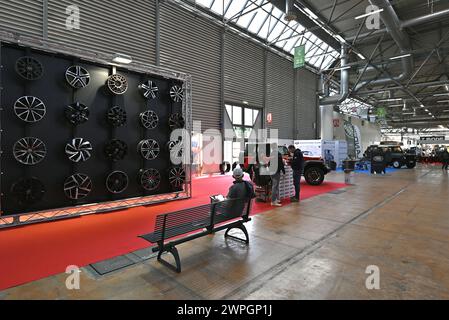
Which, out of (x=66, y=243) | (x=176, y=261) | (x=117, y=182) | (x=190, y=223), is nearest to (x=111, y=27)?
(x=117, y=182)

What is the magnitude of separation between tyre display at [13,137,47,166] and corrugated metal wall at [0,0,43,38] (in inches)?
162

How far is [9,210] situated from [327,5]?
580 inches

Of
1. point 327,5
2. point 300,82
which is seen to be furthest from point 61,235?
point 300,82

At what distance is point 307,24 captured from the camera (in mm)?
13133

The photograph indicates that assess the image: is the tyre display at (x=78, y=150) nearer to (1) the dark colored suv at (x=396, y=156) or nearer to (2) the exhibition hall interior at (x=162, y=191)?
(2) the exhibition hall interior at (x=162, y=191)

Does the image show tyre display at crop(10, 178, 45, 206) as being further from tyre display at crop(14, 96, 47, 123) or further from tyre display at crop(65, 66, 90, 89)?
tyre display at crop(65, 66, 90, 89)

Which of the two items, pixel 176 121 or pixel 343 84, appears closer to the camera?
pixel 176 121

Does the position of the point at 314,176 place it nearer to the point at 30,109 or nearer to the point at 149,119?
the point at 149,119

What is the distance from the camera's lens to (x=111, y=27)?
8.85 m

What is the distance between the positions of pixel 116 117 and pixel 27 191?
2313 millimetres

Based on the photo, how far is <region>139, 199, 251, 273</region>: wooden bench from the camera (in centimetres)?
301

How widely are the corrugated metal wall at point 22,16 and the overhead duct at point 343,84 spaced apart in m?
15.5

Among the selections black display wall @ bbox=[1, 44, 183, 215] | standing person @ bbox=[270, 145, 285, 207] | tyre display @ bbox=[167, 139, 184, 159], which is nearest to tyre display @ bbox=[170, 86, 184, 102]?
black display wall @ bbox=[1, 44, 183, 215]
